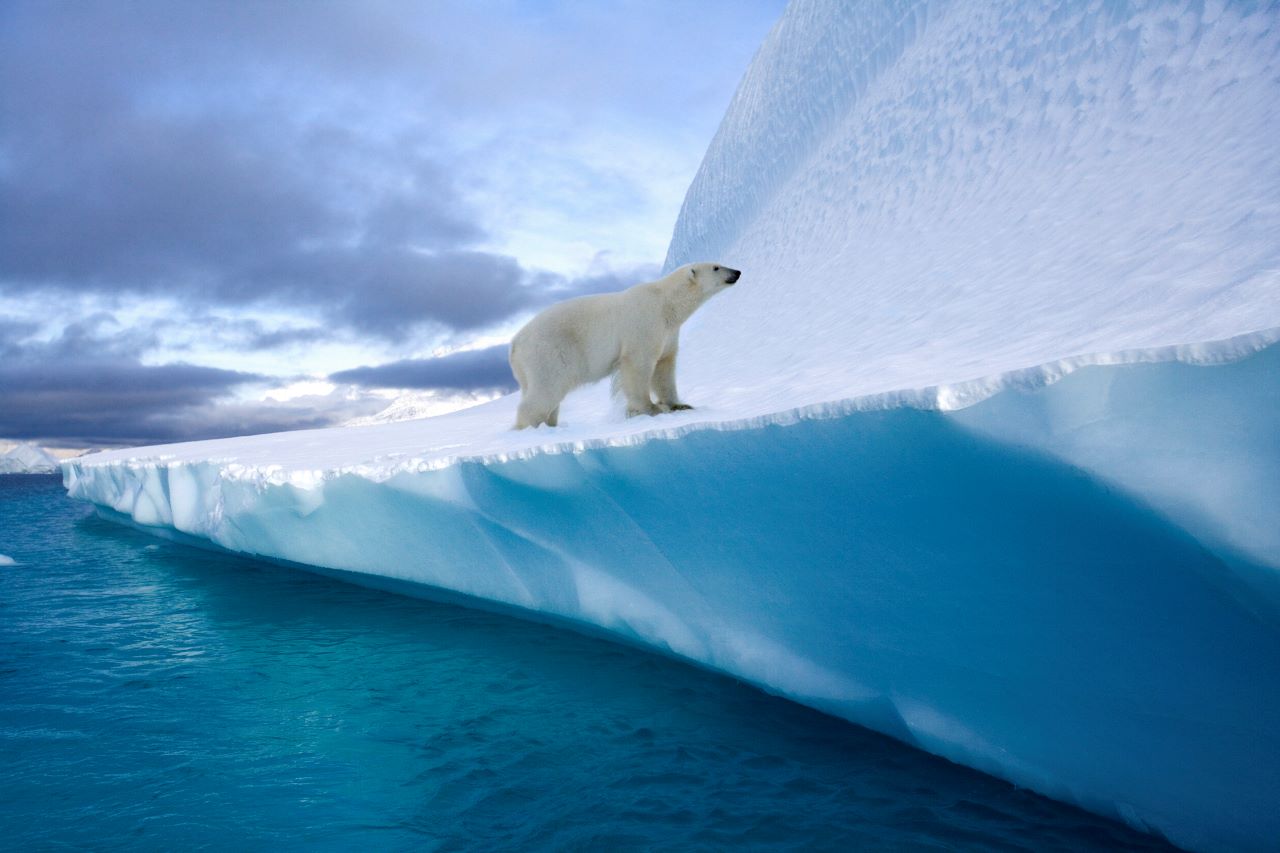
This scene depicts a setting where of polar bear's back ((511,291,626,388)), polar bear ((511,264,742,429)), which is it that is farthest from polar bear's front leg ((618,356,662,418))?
polar bear's back ((511,291,626,388))

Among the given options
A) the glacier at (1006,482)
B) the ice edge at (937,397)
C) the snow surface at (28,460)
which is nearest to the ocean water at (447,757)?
the glacier at (1006,482)

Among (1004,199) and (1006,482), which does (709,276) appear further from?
(1004,199)

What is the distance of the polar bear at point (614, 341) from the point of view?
326cm

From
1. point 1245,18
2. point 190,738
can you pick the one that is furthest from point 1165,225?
point 190,738

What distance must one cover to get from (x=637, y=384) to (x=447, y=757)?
5.35 feet

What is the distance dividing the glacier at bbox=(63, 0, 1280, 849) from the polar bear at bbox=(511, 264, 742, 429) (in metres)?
0.23

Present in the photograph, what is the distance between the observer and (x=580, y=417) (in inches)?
197

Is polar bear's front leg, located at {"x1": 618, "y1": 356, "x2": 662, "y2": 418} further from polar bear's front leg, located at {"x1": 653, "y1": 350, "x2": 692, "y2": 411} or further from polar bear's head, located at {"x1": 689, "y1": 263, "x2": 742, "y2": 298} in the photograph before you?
polar bear's head, located at {"x1": 689, "y1": 263, "x2": 742, "y2": 298}

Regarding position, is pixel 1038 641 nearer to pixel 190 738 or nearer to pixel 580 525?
pixel 580 525

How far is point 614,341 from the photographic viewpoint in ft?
10.9

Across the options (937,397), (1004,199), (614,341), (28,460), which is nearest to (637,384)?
(614,341)

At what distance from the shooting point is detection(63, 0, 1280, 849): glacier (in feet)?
4.66

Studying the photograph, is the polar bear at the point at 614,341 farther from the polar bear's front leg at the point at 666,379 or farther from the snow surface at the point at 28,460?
the snow surface at the point at 28,460

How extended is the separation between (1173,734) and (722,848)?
1.05m
